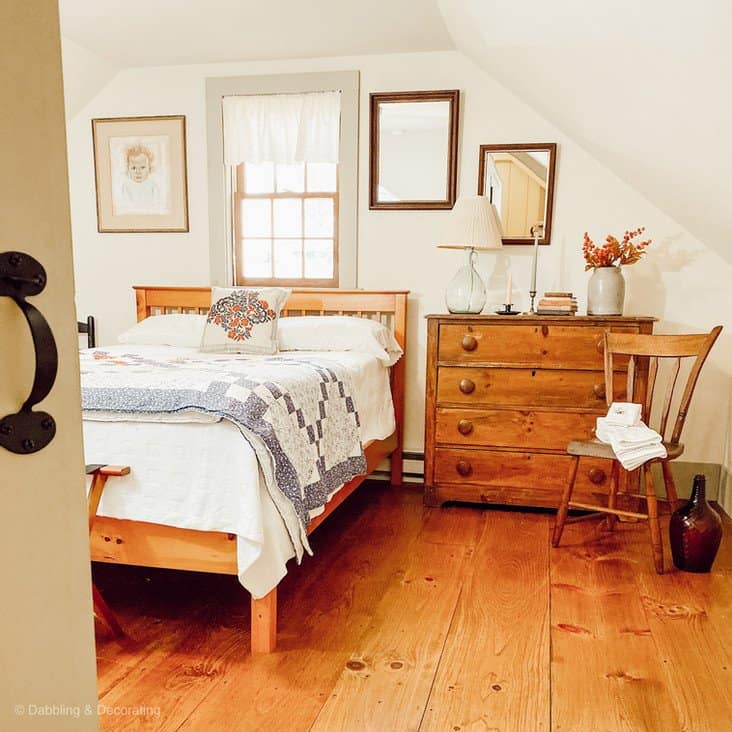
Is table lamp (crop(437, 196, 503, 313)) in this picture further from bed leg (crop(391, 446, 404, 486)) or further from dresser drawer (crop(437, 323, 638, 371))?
bed leg (crop(391, 446, 404, 486))

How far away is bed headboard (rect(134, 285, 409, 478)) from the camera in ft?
11.5

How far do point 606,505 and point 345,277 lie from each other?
1.78 m

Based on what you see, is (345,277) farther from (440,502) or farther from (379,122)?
(440,502)

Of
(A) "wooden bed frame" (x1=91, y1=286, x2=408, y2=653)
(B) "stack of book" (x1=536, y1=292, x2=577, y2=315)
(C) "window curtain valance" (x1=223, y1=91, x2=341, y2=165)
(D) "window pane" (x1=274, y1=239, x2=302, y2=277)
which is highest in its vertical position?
(C) "window curtain valance" (x1=223, y1=91, x2=341, y2=165)

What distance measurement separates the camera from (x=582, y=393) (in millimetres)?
3006

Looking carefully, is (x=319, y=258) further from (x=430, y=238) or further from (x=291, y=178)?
(x=430, y=238)

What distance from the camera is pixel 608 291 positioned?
10.0ft

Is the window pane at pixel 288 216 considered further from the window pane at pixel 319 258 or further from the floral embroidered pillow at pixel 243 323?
the floral embroidered pillow at pixel 243 323

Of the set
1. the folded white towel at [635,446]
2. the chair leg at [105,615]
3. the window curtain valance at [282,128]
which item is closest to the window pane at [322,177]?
the window curtain valance at [282,128]

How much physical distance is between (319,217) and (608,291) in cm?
161

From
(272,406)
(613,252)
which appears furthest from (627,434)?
(272,406)

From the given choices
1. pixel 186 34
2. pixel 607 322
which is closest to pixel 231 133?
pixel 186 34

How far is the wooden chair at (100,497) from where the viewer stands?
1.78 meters

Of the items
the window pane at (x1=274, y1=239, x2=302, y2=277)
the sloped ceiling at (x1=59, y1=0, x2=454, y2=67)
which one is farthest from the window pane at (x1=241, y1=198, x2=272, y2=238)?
the sloped ceiling at (x1=59, y1=0, x2=454, y2=67)
